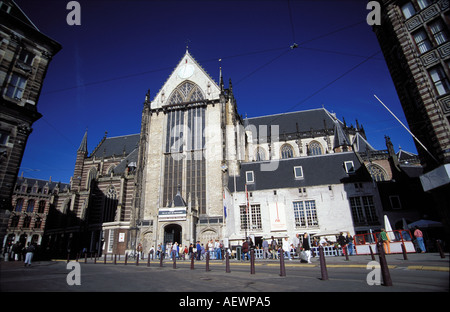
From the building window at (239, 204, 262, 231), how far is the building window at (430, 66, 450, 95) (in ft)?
55.4

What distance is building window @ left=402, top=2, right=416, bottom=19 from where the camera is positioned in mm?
14783

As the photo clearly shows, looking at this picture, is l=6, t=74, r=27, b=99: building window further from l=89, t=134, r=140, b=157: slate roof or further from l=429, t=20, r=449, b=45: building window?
l=89, t=134, r=140, b=157: slate roof

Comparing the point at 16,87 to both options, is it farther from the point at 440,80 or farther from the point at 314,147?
the point at 314,147

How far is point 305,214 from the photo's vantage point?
23328mm

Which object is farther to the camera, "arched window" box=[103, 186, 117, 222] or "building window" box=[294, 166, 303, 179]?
"arched window" box=[103, 186, 117, 222]

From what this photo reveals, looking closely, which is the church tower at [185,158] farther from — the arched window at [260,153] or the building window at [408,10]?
the building window at [408,10]

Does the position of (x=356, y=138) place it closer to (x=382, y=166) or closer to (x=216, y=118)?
(x=382, y=166)

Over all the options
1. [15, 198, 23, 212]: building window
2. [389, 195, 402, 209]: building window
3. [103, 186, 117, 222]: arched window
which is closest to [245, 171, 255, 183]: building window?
[389, 195, 402, 209]: building window

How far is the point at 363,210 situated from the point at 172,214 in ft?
62.1

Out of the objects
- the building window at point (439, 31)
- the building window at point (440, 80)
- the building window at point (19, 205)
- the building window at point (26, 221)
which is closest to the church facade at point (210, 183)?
the building window at point (26, 221)

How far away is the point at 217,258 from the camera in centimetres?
2059

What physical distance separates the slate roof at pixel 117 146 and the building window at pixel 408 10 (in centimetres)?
4123
